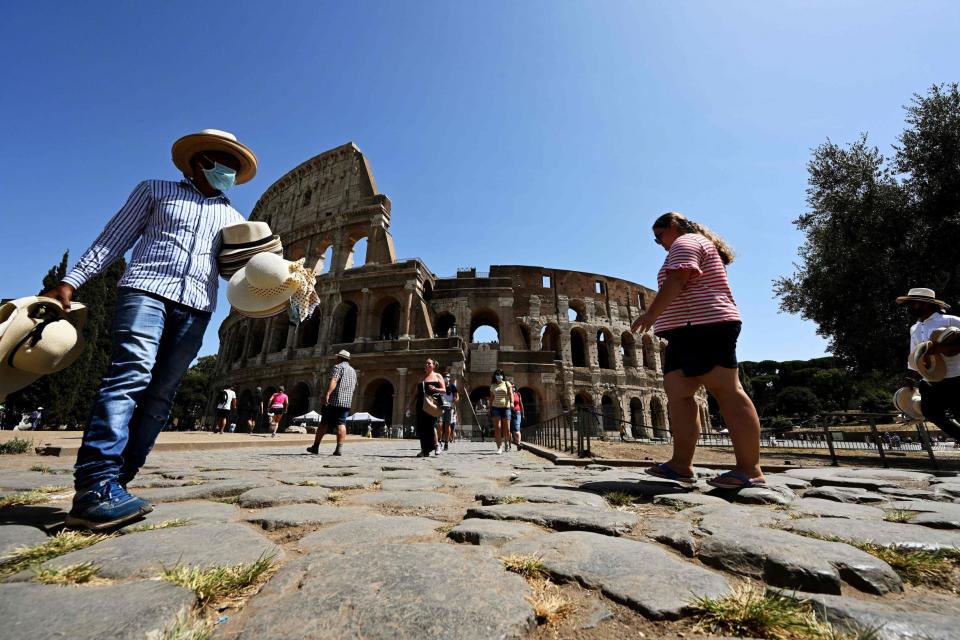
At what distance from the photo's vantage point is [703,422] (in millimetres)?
30234

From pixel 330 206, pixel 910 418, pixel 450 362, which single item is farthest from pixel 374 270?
pixel 910 418

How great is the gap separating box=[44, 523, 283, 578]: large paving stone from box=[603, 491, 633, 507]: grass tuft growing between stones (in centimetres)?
188

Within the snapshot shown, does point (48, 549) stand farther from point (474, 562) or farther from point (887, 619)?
point (887, 619)

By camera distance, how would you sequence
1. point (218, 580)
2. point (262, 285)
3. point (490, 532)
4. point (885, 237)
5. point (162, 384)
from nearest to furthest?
point (218, 580) → point (490, 532) → point (162, 384) → point (262, 285) → point (885, 237)

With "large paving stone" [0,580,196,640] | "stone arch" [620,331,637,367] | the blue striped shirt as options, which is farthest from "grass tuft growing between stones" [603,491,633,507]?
"stone arch" [620,331,637,367]

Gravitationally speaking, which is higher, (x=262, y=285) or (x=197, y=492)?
(x=262, y=285)

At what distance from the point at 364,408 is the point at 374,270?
757cm

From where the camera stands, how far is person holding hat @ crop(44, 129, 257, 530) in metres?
1.85

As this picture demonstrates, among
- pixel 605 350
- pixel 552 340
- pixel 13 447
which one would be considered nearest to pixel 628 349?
pixel 605 350

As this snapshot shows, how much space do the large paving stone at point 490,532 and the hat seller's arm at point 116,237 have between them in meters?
2.26

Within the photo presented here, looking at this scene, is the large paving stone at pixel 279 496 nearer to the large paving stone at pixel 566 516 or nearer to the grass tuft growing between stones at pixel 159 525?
the grass tuft growing between stones at pixel 159 525

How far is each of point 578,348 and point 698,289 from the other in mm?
28450

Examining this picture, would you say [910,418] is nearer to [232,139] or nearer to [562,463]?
[562,463]

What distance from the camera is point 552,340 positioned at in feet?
96.0
